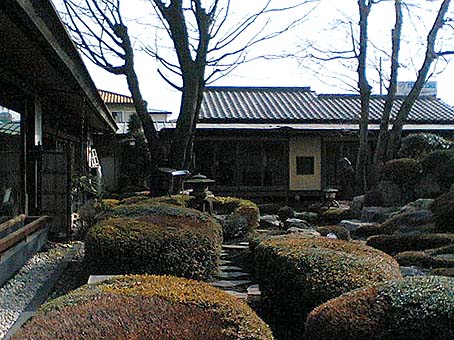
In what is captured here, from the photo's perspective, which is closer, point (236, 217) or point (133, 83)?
point (236, 217)

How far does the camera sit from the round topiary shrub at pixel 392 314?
10.2 ft

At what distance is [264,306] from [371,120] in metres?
19.0

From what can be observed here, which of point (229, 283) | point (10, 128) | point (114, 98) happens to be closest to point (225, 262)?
point (229, 283)

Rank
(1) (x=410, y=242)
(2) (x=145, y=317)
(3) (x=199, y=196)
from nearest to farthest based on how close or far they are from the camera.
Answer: (2) (x=145, y=317) < (1) (x=410, y=242) < (3) (x=199, y=196)

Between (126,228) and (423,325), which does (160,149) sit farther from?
(423,325)

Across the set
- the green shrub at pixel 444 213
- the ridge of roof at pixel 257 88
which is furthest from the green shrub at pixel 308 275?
the ridge of roof at pixel 257 88

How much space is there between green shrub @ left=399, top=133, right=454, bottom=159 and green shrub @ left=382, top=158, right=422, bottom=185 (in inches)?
70.8

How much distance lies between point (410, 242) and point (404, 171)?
5.35 metres

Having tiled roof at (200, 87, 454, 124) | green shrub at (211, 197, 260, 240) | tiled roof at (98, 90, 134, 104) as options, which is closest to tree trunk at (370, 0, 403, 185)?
tiled roof at (200, 87, 454, 124)

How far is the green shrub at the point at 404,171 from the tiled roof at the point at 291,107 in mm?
8376

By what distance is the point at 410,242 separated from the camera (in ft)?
31.6

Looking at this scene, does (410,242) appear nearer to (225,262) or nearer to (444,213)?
(444,213)

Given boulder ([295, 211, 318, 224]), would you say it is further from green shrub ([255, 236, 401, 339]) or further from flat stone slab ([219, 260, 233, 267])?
green shrub ([255, 236, 401, 339])

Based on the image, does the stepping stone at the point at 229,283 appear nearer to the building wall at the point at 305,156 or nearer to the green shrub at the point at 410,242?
the green shrub at the point at 410,242
